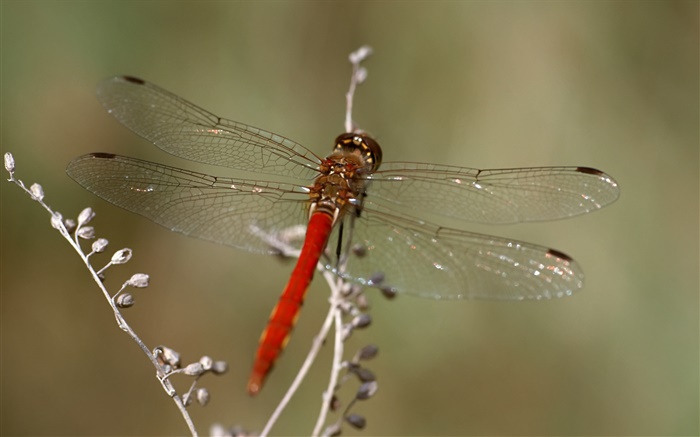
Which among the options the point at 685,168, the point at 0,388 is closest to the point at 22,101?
the point at 0,388

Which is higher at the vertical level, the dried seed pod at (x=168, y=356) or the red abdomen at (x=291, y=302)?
the red abdomen at (x=291, y=302)

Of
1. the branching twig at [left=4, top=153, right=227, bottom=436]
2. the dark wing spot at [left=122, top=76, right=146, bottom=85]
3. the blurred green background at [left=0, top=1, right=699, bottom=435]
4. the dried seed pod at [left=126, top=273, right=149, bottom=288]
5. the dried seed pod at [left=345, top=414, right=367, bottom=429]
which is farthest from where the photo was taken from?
the blurred green background at [left=0, top=1, right=699, bottom=435]

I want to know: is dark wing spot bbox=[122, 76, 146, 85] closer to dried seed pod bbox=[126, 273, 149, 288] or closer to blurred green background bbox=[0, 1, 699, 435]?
blurred green background bbox=[0, 1, 699, 435]

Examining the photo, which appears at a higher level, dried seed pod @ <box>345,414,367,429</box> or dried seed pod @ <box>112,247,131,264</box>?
dried seed pod @ <box>112,247,131,264</box>

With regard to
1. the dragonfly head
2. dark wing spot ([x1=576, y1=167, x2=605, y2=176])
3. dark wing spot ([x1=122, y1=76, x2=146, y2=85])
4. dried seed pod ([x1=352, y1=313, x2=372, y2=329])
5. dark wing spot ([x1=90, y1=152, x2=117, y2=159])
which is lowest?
dried seed pod ([x1=352, y1=313, x2=372, y2=329])

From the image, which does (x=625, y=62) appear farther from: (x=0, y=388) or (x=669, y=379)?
(x=0, y=388)

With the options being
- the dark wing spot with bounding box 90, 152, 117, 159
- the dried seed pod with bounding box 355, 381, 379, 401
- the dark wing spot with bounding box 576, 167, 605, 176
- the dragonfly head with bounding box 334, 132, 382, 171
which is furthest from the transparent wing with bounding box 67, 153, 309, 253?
the dark wing spot with bounding box 576, 167, 605, 176

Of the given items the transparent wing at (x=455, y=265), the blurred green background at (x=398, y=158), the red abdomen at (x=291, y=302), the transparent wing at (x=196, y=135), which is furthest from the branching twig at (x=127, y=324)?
the blurred green background at (x=398, y=158)

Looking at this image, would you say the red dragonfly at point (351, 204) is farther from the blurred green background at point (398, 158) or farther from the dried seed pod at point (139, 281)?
the blurred green background at point (398, 158)
